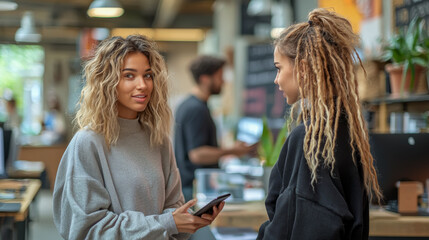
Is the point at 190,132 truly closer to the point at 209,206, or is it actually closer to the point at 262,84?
the point at 209,206

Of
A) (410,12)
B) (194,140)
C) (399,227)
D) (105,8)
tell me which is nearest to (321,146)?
(399,227)

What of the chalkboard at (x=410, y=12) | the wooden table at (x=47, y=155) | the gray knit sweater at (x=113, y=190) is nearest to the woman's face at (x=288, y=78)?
the gray knit sweater at (x=113, y=190)

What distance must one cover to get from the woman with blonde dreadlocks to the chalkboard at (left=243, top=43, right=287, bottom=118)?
4787 mm

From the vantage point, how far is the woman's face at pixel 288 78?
1.75 m

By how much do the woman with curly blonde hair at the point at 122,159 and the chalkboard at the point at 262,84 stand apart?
15.4ft

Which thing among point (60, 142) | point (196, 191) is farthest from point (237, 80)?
point (196, 191)

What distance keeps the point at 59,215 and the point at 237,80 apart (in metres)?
7.63

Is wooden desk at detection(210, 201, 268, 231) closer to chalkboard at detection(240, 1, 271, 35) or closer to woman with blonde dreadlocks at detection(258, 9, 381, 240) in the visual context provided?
woman with blonde dreadlocks at detection(258, 9, 381, 240)

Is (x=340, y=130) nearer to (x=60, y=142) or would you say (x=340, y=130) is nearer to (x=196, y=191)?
(x=196, y=191)

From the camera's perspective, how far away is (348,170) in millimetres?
1670

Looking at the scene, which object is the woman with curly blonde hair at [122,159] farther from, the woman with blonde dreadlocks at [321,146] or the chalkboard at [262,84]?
the chalkboard at [262,84]

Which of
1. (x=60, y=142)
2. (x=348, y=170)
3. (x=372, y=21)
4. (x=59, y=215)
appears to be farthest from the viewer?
(x=60, y=142)

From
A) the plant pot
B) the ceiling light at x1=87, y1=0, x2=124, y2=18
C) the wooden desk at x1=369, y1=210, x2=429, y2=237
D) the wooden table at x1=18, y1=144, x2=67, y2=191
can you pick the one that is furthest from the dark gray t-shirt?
the wooden table at x1=18, y1=144, x2=67, y2=191

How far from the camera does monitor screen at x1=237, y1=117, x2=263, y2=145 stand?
19.2 ft
